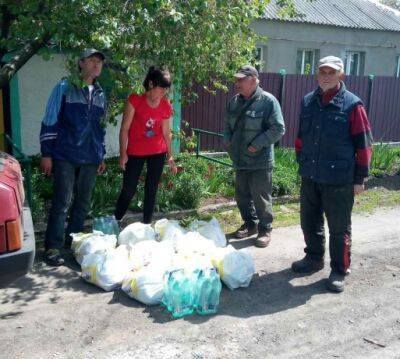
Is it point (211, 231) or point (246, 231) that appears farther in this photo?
point (246, 231)

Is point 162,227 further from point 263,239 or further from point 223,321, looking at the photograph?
point 223,321

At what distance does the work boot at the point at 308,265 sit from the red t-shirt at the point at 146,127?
182 cm

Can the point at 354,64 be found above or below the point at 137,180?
above

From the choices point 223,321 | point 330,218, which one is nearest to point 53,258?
point 223,321

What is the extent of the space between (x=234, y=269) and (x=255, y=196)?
1.23 meters

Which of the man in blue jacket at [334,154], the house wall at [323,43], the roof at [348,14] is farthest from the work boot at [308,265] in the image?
the roof at [348,14]

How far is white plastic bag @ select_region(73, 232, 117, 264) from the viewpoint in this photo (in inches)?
181

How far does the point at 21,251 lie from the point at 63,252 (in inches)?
76.7

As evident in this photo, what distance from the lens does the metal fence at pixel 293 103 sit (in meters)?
9.62

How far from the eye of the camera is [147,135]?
516 cm

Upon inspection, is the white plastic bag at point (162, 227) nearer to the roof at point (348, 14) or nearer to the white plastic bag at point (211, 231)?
the white plastic bag at point (211, 231)

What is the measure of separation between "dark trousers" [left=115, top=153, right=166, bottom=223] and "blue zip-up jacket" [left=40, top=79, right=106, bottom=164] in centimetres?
63

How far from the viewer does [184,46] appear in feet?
15.9

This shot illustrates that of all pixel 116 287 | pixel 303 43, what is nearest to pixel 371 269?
pixel 116 287
